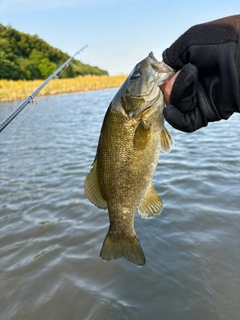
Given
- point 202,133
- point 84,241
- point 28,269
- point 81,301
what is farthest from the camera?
point 202,133

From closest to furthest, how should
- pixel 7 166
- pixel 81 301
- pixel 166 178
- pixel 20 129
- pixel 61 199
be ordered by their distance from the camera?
pixel 81 301, pixel 61 199, pixel 166 178, pixel 7 166, pixel 20 129

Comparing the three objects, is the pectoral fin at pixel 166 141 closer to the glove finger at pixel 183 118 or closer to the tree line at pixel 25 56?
the glove finger at pixel 183 118

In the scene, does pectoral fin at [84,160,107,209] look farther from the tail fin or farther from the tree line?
the tree line

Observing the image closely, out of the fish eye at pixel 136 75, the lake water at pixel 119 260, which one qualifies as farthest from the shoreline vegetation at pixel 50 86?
the fish eye at pixel 136 75

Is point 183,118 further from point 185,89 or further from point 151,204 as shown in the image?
point 151,204

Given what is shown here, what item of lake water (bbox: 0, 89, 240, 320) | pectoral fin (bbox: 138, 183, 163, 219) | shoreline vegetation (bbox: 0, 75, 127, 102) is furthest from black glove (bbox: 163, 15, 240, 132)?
shoreline vegetation (bbox: 0, 75, 127, 102)

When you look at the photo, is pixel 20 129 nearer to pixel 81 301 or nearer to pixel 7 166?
pixel 7 166

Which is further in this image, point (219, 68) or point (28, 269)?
point (28, 269)

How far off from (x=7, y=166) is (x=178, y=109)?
6987 mm

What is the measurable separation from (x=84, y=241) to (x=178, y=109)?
2.97 meters

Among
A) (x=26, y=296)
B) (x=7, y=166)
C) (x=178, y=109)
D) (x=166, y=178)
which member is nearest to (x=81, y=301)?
(x=26, y=296)

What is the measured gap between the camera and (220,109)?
2.13m

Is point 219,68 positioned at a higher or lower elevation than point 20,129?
higher

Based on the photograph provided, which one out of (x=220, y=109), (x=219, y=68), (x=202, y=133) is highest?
(x=219, y=68)
